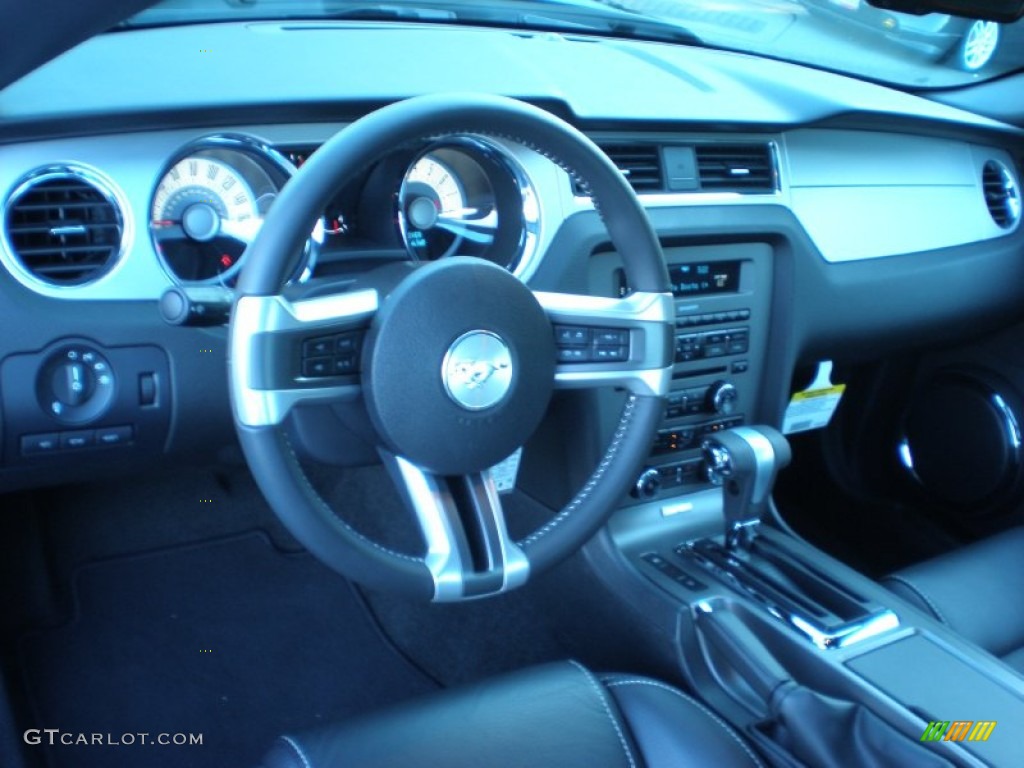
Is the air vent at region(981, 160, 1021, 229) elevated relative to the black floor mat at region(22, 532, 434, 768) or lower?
elevated

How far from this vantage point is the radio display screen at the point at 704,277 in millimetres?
1809

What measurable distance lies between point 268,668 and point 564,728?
0.97m

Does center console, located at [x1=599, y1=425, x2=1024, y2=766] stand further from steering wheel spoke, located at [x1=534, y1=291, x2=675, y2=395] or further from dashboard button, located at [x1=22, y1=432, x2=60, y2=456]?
dashboard button, located at [x1=22, y1=432, x2=60, y2=456]

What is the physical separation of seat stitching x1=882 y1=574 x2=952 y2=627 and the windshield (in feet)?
3.59

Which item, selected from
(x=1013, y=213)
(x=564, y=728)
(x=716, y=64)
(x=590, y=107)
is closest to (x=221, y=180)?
(x=590, y=107)

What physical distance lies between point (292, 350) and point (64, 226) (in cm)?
47

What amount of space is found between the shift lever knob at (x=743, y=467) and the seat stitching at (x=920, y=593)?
Answer: 10.0 inches

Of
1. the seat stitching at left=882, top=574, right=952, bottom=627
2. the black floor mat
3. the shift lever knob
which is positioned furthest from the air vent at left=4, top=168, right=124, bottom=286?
the seat stitching at left=882, top=574, right=952, bottom=627

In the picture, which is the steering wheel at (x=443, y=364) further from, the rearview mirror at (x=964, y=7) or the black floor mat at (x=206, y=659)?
the black floor mat at (x=206, y=659)

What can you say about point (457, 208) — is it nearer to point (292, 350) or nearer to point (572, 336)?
point (572, 336)

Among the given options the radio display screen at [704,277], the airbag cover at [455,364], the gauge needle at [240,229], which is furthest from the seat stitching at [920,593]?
the gauge needle at [240,229]

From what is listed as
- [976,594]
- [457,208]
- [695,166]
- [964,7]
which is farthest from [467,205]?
[976,594]

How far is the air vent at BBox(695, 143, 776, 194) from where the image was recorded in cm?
182

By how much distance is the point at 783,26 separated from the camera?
2.24 metres
